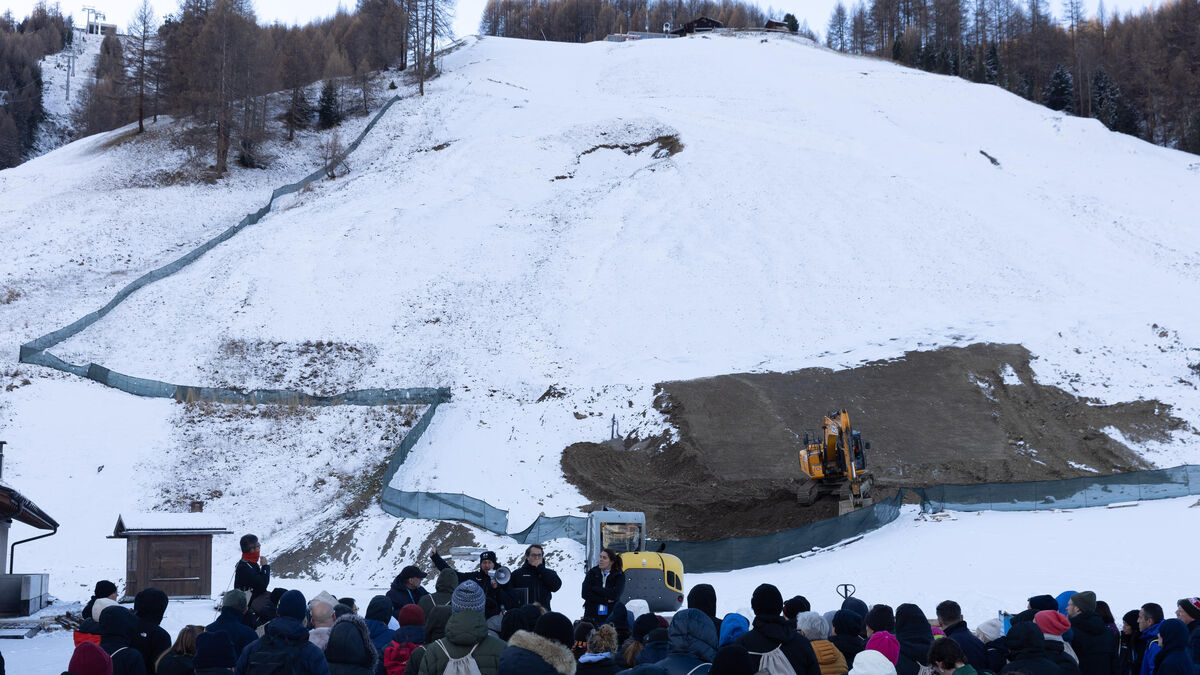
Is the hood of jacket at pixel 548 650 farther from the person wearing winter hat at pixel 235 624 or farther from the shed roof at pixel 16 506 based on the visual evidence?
the shed roof at pixel 16 506

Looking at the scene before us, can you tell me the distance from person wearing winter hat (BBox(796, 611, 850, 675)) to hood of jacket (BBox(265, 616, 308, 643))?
359 centimetres

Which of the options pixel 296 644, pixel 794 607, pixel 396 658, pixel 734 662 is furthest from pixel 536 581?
pixel 734 662

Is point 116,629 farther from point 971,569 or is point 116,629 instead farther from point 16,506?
point 971,569

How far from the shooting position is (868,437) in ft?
105

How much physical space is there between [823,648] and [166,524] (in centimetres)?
1619

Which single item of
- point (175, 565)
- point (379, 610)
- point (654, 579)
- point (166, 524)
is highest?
point (379, 610)

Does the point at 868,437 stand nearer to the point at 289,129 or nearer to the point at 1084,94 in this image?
the point at 289,129

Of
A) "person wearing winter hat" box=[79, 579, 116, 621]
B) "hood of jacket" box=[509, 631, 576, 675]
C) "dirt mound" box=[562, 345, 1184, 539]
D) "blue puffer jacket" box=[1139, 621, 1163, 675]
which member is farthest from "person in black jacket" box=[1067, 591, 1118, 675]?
"dirt mound" box=[562, 345, 1184, 539]

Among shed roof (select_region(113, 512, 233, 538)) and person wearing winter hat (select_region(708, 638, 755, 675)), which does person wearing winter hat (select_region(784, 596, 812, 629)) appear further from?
shed roof (select_region(113, 512, 233, 538))

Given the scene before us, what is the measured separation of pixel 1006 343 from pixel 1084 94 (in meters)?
56.2

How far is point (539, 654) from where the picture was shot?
608cm

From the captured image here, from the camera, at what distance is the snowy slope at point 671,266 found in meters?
36.8

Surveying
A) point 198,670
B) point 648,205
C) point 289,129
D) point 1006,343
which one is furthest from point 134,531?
point 289,129

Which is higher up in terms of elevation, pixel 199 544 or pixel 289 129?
pixel 289 129
